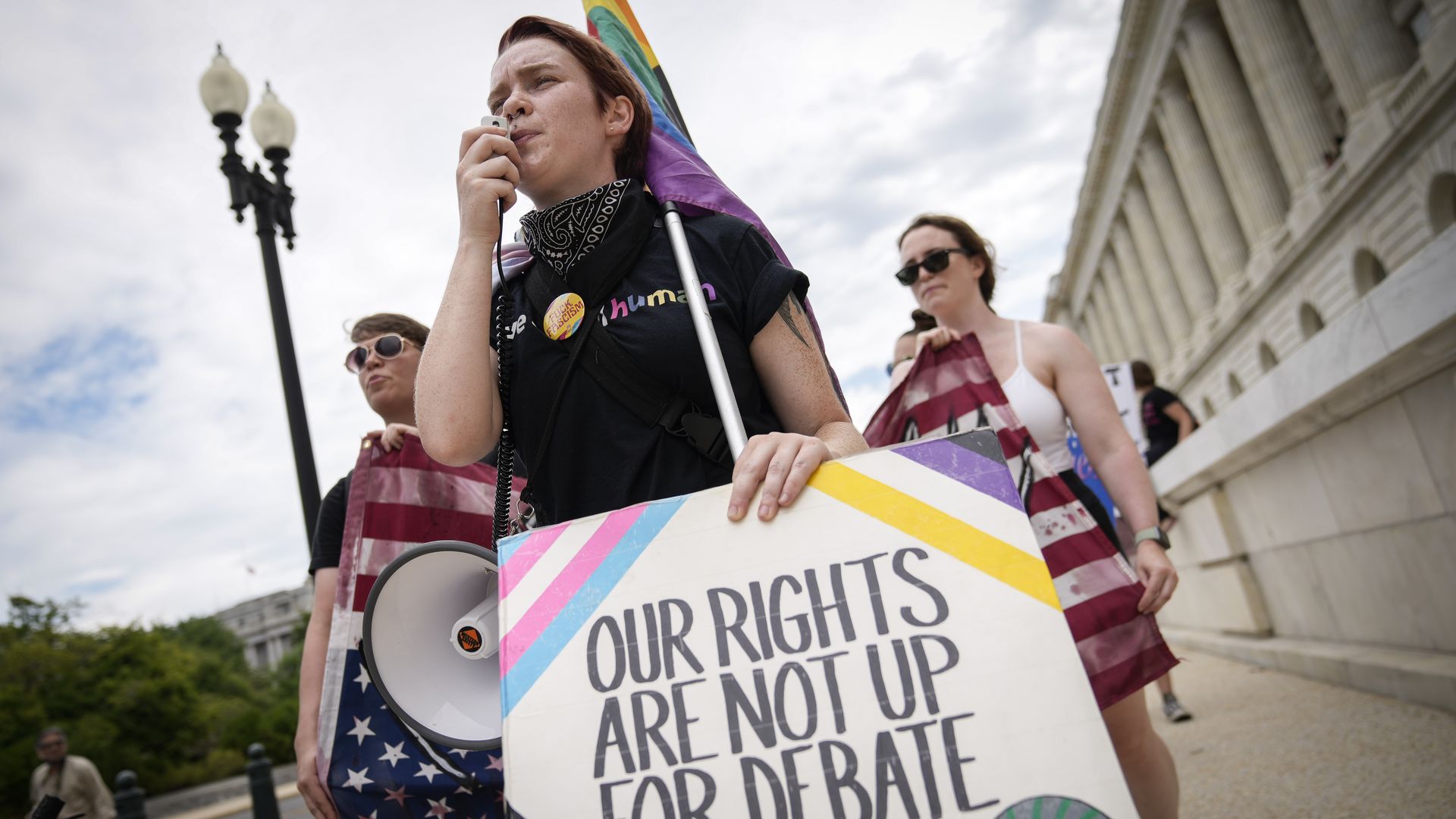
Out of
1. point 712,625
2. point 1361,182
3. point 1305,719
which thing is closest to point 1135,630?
point 712,625

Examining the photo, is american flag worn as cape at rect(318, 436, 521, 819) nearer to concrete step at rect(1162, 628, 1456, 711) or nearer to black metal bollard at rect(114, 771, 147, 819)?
concrete step at rect(1162, 628, 1456, 711)

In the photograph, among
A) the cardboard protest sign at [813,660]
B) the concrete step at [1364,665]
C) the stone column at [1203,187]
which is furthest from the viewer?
the stone column at [1203,187]

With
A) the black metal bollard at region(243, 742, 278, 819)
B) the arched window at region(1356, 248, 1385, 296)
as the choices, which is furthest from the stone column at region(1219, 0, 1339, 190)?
the black metal bollard at region(243, 742, 278, 819)

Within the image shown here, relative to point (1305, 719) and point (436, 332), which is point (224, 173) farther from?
point (1305, 719)

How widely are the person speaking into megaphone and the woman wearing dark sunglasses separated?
140cm

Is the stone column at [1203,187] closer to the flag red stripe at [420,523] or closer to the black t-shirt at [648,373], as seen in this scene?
the flag red stripe at [420,523]

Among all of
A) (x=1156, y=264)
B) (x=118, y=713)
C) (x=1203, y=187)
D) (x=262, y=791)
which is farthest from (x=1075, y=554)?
(x=1156, y=264)

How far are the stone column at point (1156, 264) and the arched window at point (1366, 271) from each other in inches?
730

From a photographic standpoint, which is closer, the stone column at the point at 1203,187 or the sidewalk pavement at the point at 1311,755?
the sidewalk pavement at the point at 1311,755

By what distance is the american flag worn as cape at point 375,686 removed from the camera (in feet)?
7.51

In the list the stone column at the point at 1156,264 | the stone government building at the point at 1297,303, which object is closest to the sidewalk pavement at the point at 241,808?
the stone government building at the point at 1297,303

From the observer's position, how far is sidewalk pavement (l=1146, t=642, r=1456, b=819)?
3.55 m

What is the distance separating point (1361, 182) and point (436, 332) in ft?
84.6

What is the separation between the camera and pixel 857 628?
1.31 meters
